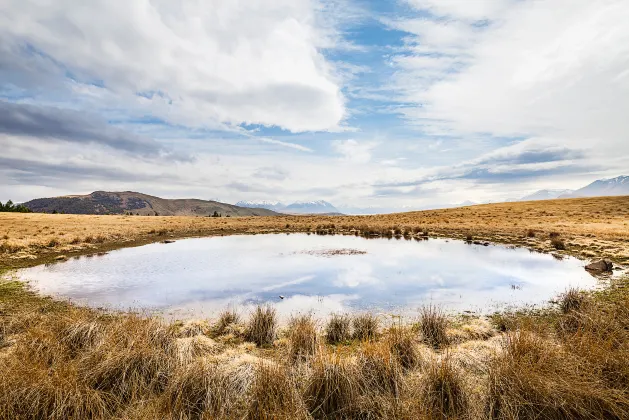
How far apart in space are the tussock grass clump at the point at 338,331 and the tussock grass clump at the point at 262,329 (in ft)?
6.49

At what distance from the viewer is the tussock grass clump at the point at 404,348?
861 centimetres

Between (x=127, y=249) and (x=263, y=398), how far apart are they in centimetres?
3556

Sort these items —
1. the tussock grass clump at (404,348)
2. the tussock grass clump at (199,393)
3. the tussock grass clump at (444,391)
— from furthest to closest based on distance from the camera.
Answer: the tussock grass clump at (404,348) → the tussock grass clump at (444,391) → the tussock grass clump at (199,393)

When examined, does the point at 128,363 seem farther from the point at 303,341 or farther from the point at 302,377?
the point at 303,341

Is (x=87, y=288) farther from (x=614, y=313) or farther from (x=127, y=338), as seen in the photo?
(x=614, y=313)

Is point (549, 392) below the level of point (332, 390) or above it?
above

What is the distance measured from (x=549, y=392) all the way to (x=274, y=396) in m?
5.06

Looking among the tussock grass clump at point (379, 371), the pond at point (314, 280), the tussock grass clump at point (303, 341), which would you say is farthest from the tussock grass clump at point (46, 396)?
the pond at point (314, 280)

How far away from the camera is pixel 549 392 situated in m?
5.78

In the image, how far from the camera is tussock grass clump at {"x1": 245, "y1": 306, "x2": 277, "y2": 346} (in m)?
11.2

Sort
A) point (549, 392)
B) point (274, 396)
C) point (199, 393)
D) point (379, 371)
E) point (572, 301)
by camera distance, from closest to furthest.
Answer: point (549, 392) < point (274, 396) < point (199, 393) < point (379, 371) < point (572, 301)

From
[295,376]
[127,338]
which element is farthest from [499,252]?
[127,338]

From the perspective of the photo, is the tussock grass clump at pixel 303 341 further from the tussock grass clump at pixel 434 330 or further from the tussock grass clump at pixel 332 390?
the tussock grass clump at pixel 434 330

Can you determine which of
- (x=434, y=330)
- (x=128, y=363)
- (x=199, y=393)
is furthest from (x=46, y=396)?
(x=434, y=330)
